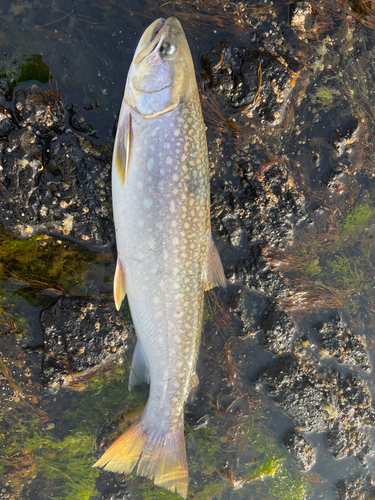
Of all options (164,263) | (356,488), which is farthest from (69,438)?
(356,488)

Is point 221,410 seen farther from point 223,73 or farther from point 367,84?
point 367,84

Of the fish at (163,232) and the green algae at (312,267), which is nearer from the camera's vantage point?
the fish at (163,232)

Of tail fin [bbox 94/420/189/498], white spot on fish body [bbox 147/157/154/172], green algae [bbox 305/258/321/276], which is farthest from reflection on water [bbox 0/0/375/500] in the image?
white spot on fish body [bbox 147/157/154/172]

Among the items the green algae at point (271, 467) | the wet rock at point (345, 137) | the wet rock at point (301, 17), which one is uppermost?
the wet rock at point (301, 17)

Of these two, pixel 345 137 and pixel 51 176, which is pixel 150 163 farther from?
pixel 345 137

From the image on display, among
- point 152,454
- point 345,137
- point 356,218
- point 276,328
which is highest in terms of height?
point 345,137

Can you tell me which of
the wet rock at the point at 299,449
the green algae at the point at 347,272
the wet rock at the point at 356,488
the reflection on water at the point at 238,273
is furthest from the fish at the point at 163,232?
the wet rock at the point at 356,488

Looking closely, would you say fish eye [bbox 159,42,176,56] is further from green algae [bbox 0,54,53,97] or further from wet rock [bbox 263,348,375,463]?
wet rock [bbox 263,348,375,463]

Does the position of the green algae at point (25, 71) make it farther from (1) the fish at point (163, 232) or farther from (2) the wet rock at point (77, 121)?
(1) the fish at point (163, 232)
